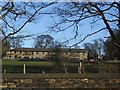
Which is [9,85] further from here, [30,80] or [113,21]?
[113,21]

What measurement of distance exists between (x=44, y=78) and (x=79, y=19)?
8.12 ft

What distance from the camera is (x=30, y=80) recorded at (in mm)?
8633

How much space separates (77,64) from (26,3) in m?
7.66

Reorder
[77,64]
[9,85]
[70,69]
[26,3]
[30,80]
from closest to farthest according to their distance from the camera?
[26,3] → [9,85] → [30,80] → [70,69] → [77,64]

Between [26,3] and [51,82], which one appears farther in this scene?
[51,82]

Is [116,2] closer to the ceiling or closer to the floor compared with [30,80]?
closer to the ceiling

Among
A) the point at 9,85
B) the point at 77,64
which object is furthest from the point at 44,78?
the point at 77,64

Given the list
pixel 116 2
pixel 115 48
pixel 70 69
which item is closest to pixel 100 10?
pixel 116 2

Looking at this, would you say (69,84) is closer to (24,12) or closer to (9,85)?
(9,85)

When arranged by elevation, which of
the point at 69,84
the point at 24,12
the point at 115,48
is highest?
the point at 24,12

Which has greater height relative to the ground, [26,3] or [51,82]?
[26,3]

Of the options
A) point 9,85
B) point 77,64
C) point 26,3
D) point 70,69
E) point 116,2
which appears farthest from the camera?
point 77,64

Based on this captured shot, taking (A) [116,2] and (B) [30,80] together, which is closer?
(A) [116,2]

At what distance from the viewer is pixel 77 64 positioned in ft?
42.9
